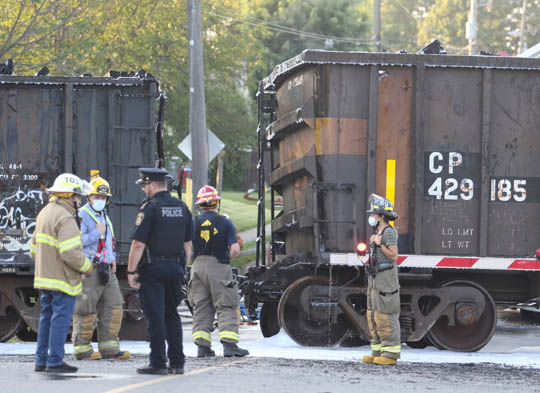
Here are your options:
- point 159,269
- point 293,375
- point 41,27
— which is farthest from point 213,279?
point 41,27

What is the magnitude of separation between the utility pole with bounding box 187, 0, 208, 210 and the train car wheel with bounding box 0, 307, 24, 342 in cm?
607

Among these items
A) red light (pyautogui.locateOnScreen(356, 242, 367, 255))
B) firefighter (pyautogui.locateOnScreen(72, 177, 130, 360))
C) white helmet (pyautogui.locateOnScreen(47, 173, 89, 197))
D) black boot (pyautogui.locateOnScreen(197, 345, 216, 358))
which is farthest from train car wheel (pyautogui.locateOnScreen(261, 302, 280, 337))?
white helmet (pyautogui.locateOnScreen(47, 173, 89, 197))

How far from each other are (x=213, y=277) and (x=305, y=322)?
68.7 inches

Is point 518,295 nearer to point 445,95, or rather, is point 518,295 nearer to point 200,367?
point 445,95

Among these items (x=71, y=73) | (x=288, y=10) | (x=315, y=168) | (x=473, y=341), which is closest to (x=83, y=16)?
(x=71, y=73)

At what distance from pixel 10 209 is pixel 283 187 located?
3.45 meters

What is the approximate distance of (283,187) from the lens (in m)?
14.1

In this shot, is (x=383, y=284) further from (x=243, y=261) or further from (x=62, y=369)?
(x=243, y=261)

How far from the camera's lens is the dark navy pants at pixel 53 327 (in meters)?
9.80

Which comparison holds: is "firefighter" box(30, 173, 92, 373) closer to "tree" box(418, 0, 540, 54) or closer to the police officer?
the police officer

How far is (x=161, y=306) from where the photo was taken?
32.1 ft

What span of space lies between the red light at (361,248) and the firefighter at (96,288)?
2880 mm

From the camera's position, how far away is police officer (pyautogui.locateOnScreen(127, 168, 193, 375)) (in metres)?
9.73

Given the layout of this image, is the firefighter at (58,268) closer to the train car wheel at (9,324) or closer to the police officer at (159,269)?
the police officer at (159,269)
